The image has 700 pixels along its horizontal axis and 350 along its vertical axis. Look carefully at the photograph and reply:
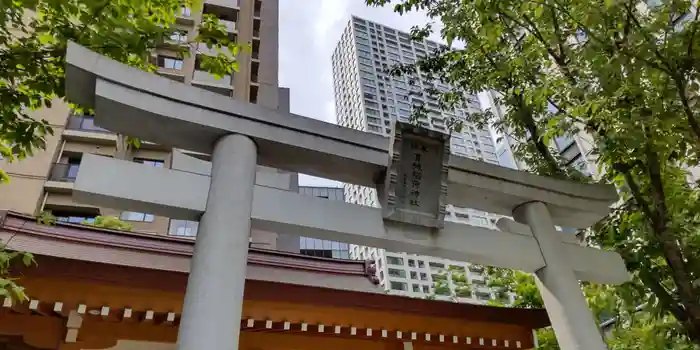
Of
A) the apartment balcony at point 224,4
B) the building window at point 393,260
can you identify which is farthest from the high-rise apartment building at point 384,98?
the apartment balcony at point 224,4

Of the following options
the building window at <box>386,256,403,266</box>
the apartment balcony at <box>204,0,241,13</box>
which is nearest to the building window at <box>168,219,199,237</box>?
the apartment balcony at <box>204,0,241,13</box>

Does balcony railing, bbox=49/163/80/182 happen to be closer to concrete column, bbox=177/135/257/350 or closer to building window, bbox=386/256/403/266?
concrete column, bbox=177/135/257/350

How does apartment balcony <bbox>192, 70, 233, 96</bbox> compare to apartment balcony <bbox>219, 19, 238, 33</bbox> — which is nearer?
apartment balcony <bbox>192, 70, 233, 96</bbox>

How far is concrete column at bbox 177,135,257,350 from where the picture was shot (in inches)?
87.4

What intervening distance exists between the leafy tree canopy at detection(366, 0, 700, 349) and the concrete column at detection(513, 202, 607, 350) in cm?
85

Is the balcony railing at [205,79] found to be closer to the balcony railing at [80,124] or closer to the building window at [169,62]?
the building window at [169,62]

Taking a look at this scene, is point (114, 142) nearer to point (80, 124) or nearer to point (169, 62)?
point (80, 124)

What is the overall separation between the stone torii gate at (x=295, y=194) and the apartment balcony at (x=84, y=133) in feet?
50.8

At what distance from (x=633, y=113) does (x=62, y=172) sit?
54.9 feet

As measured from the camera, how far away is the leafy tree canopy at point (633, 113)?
3.54 m

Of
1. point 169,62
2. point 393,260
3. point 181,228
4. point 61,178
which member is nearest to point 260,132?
point 181,228

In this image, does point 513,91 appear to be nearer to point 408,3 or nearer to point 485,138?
point 408,3

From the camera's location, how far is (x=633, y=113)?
3.70 meters

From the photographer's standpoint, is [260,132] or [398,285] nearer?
[260,132]
